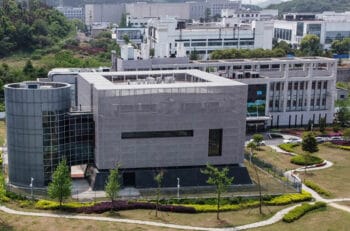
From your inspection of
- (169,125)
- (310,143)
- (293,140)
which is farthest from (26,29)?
(310,143)

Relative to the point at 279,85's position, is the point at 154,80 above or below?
above

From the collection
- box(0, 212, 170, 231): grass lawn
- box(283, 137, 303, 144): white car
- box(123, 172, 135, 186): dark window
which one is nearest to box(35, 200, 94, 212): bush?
box(0, 212, 170, 231): grass lawn

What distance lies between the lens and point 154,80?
50469 mm

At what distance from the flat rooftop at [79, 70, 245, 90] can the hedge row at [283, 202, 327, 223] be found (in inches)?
465

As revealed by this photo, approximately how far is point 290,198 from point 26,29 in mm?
79315

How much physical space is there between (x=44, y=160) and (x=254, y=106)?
1275 inches

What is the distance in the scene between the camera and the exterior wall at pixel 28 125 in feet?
139

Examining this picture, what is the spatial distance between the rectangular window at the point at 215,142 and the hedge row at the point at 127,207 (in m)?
8.00

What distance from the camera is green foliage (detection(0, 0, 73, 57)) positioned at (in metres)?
104

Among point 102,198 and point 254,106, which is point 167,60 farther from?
point 102,198

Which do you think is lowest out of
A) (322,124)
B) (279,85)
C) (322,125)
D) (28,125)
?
(322,125)

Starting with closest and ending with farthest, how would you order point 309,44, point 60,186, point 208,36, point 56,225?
point 56,225
point 60,186
point 208,36
point 309,44

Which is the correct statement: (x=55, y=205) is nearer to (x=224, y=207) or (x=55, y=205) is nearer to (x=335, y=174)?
(x=224, y=207)

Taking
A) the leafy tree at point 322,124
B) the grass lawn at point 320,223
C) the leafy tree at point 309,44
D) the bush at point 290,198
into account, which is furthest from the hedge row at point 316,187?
the leafy tree at point 309,44
